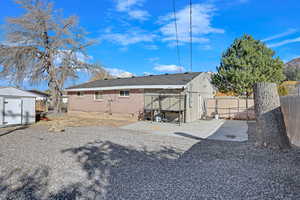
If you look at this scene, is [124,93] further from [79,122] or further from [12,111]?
[12,111]

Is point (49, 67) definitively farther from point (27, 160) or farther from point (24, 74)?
point (27, 160)

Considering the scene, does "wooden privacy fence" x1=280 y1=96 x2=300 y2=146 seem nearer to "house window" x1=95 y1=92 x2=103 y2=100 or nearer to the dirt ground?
the dirt ground

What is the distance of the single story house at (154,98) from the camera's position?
11.0 meters

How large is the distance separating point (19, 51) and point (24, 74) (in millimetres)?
1970

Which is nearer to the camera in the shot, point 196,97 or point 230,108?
point 196,97

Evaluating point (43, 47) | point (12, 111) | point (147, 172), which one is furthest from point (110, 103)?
point (147, 172)

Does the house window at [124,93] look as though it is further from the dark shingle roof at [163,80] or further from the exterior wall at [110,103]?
the dark shingle roof at [163,80]

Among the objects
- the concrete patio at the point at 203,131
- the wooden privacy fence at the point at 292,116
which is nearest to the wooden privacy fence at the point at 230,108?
the concrete patio at the point at 203,131

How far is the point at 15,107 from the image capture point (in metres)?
10.1

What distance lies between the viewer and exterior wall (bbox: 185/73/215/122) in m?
11.4

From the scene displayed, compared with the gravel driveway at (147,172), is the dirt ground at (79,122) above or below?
above

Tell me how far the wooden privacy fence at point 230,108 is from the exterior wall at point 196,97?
0.77 metres

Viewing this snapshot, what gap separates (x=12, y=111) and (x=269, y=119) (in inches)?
493

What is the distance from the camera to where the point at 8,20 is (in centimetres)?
1445
